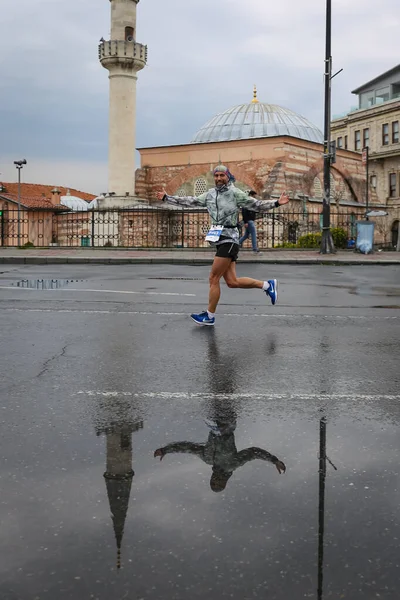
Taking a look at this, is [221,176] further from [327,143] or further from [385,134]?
[385,134]

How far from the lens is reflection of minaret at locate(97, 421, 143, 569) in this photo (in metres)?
2.74

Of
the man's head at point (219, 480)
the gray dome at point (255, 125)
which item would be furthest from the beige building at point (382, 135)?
the man's head at point (219, 480)

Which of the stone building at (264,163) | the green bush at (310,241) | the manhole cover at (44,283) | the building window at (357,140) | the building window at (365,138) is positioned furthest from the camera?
the building window at (357,140)

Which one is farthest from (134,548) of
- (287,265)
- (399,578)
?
(287,265)

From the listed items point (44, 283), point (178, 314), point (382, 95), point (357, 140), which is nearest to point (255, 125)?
point (357, 140)

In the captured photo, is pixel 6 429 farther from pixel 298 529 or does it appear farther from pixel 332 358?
pixel 332 358

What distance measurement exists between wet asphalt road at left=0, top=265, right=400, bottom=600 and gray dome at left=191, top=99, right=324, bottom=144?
1800 inches

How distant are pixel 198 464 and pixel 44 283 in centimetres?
1043

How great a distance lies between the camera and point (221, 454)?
11.5ft

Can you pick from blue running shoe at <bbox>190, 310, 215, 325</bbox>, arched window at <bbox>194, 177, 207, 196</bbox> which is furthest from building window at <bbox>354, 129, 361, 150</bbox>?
blue running shoe at <bbox>190, 310, 215, 325</bbox>

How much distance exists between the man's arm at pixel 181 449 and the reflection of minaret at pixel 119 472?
0.51ft

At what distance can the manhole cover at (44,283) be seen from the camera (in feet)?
41.0

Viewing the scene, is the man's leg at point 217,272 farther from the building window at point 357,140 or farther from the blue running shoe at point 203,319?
the building window at point 357,140

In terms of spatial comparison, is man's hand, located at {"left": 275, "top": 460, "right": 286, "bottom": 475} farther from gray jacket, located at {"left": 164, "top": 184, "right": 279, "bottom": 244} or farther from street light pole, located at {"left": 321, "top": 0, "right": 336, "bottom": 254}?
street light pole, located at {"left": 321, "top": 0, "right": 336, "bottom": 254}
